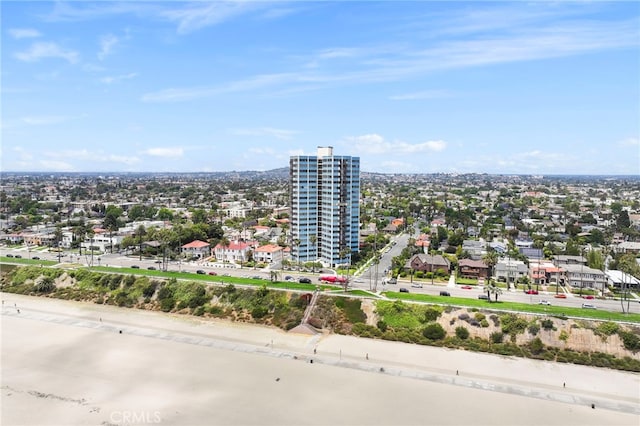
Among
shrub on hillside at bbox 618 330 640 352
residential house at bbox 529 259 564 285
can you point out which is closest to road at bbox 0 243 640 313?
residential house at bbox 529 259 564 285

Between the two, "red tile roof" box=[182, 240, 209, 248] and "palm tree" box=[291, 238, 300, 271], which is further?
Result: "red tile roof" box=[182, 240, 209, 248]

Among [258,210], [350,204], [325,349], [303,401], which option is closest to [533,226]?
[350,204]

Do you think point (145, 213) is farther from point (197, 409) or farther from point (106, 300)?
point (197, 409)

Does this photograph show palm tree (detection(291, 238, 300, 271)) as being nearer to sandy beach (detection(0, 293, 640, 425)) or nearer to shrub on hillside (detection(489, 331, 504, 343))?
sandy beach (detection(0, 293, 640, 425))

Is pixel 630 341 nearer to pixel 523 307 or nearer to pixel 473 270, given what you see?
pixel 523 307

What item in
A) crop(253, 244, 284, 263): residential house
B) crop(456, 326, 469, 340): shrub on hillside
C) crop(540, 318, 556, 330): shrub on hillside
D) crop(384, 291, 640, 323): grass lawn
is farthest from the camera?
crop(253, 244, 284, 263): residential house

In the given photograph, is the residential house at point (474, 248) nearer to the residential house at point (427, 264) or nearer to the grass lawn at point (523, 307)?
the residential house at point (427, 264)
